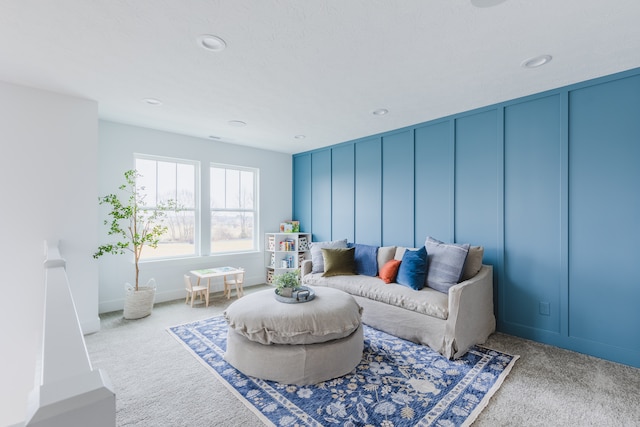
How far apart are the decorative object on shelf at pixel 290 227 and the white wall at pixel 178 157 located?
18 centimetres

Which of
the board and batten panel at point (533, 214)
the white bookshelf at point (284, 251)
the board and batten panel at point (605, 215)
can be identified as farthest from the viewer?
the white bookshelf at point (284, 251)

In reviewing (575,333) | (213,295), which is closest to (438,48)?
(575,333)

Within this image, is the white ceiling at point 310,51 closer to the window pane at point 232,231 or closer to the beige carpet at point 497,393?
the window pane at point 232,231

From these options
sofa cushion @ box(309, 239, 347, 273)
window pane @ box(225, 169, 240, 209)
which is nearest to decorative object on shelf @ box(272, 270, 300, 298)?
sofa cushion @ box(309, 239, 347, 273)

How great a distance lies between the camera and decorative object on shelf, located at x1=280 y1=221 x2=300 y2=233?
568cm

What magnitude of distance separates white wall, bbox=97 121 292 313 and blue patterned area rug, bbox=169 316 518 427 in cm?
190

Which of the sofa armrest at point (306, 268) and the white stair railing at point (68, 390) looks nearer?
the white stair railing at point (68, 390)

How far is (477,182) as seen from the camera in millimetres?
3510

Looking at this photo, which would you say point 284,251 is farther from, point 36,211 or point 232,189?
point 36,211

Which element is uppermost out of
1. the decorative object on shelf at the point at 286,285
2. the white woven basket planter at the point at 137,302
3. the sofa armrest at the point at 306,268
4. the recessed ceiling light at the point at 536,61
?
the recessed ceiling light at the point at 536,61

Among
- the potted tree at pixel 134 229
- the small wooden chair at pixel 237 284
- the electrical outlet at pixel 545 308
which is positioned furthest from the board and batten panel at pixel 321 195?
the electrical outlet at pixel 545 308

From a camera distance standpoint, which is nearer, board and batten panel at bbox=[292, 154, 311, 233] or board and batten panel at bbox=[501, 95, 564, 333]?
board and batten panel at bbox=[501, 95, 564, 333]

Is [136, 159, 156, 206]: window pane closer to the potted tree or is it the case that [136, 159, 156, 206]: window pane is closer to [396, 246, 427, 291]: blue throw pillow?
the potted tree

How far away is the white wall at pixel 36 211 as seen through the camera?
9.32ft
